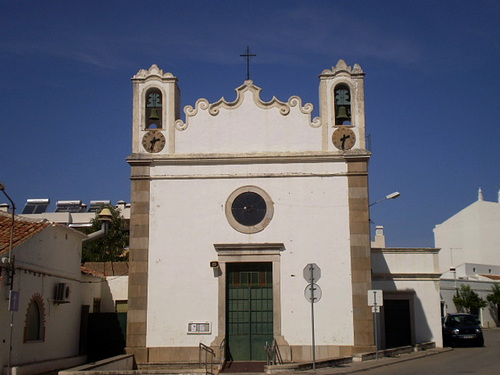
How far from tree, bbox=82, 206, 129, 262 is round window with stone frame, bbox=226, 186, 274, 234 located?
78.6ft

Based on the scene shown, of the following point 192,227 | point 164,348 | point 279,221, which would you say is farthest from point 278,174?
point 164,348

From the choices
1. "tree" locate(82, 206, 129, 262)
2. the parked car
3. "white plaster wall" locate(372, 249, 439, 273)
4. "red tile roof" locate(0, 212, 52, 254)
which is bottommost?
the parked car

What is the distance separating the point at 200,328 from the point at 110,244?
84.9ft

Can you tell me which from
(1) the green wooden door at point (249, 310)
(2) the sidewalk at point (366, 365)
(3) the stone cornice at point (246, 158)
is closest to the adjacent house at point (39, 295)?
(3) the stone cornice at point (246, 158)

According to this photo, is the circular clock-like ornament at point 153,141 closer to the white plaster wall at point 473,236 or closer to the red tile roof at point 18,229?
the red tile roof at point 18,229

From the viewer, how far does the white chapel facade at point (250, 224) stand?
2134 centimetres

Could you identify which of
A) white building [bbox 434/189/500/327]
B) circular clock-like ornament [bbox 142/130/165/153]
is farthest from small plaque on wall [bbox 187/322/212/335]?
white building [bbox 434/189/500/327]

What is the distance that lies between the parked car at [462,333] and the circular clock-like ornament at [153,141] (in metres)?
14.5

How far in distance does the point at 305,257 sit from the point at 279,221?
1.43 metres

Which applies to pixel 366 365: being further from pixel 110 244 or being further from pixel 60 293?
pixel 110 244

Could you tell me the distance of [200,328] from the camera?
21406 millimetres

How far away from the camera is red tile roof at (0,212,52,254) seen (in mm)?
19094

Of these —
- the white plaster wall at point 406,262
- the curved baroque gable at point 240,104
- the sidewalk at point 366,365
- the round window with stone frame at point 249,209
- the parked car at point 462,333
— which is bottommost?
the sidewalk at point 366,365

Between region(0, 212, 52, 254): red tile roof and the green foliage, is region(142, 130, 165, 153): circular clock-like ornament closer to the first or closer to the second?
region(0, 212, 52, 254): red tile roof
